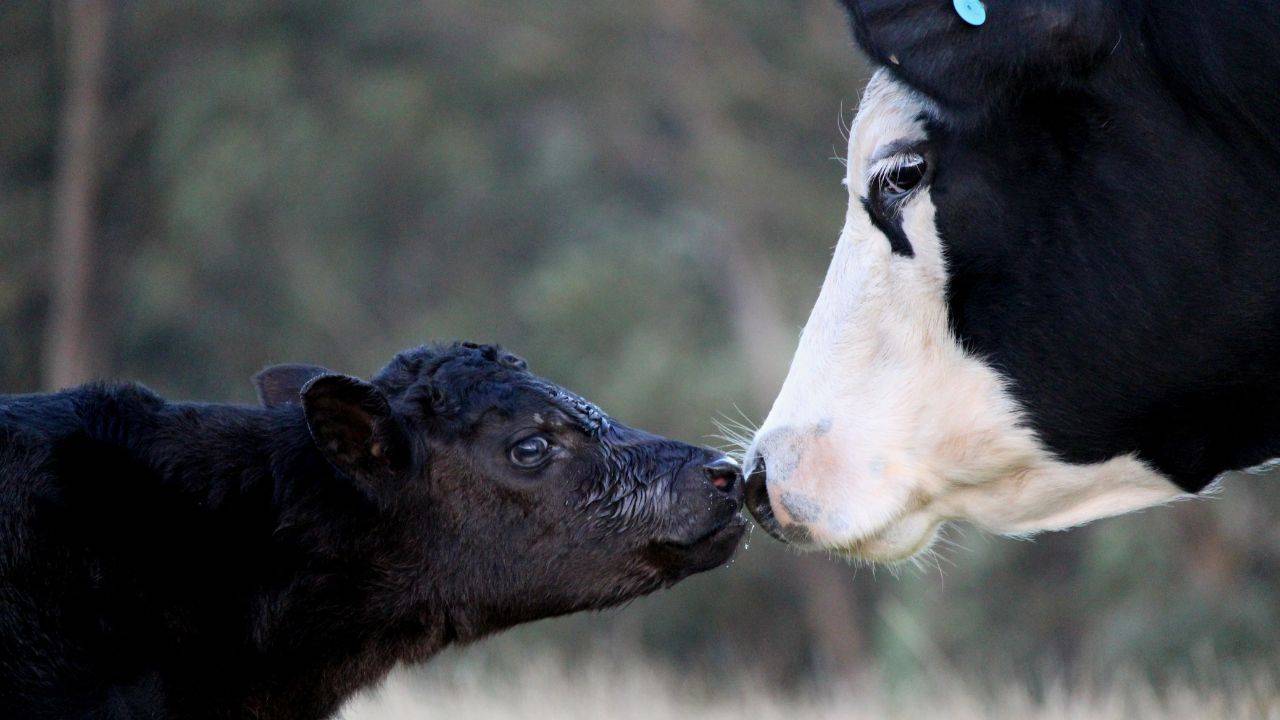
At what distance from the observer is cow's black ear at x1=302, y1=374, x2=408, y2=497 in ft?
13.1

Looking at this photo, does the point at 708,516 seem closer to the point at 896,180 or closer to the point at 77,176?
the point at 896,180

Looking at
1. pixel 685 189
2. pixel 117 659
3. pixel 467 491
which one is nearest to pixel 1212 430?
pixel 467 491

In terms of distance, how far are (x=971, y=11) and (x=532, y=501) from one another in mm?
1900

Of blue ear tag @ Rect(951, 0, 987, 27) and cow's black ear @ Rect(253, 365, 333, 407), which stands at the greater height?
blue ear tag @ Rect(951, 0, 987, 27)

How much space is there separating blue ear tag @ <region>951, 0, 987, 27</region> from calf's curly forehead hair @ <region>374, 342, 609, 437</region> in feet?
5.48

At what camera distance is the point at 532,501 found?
14.6 ft

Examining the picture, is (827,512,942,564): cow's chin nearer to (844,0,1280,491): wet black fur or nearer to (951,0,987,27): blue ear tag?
(844,0,1280,491): wet black fur

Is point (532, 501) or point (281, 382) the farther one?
point (281, 382)

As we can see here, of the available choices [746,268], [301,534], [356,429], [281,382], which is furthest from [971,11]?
[746,268]

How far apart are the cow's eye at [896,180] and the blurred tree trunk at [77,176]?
19.2 metres

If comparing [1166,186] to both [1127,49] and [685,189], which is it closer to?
[1127,49]

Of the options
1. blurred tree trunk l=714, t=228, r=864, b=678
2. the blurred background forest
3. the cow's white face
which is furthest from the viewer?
the blurred background forest

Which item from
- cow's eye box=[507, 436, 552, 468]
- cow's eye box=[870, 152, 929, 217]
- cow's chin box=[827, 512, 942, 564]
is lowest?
cow's chin box=[827, 512, 942, 564]

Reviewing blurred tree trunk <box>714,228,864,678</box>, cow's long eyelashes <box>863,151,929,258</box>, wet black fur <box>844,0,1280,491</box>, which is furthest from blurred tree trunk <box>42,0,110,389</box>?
wet black fur <box>844,0,1280,491</box>
